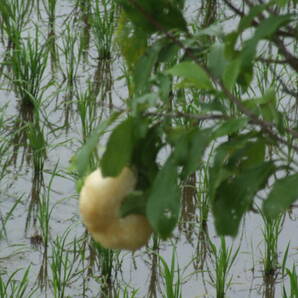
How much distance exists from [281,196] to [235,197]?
5 centimetres

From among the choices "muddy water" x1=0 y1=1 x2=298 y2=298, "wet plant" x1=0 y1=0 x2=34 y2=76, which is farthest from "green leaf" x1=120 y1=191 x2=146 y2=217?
"wet plant" x1=0 y1=0 x2=34 y2=76

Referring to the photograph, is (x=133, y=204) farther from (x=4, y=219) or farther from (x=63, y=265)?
(x=4, y=219)

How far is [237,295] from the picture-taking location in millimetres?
3223

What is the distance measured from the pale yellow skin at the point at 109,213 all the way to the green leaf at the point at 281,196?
14cm

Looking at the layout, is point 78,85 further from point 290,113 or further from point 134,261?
point 134,261

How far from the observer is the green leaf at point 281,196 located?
96 centimetres

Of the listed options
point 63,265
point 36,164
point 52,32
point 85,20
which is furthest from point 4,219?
point 85,20

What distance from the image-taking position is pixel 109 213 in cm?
88

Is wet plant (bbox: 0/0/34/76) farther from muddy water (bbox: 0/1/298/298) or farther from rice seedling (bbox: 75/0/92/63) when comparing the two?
muddy water (bbox: 0/1/298/298)

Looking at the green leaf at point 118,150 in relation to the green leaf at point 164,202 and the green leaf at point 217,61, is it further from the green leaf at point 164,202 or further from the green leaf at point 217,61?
the green leaf at point 217,61

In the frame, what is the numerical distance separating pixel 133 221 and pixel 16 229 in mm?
2650

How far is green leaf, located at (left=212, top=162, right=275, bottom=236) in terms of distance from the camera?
0.93 metres

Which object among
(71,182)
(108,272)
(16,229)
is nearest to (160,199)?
(108,272)

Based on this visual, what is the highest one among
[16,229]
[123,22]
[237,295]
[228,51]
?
[16,229]
